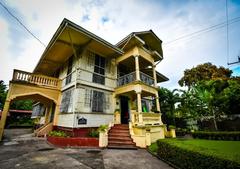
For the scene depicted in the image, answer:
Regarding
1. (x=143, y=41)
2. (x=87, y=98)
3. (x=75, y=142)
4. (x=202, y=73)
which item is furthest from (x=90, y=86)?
(x=202, y=73)

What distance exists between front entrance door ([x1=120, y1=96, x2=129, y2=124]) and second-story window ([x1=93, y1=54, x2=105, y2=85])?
2747 mm

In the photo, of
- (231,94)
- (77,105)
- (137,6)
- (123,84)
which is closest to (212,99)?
(231,94)

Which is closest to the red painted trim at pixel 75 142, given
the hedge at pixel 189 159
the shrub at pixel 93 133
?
the shrub at pixel 93 133

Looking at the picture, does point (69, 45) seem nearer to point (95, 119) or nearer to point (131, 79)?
point (131, 79)

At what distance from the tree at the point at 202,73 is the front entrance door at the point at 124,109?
55.9ft

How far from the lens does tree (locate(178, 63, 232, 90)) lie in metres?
22.0

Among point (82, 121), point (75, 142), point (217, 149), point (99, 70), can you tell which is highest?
point (99, 70)

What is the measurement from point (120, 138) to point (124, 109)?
4055mm

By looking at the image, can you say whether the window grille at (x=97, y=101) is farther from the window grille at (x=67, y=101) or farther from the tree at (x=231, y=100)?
the tree at (x=231, y=100)

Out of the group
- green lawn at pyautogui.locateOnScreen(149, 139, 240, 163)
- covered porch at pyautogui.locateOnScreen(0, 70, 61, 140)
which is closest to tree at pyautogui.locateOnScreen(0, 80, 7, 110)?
covered porch at pyautogui.locateOnScreen(0, 70, 61, 140)

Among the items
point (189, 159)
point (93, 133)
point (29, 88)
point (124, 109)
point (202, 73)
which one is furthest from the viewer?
point (202, 73)

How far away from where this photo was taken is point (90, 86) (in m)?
10.1

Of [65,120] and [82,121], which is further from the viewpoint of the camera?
[65,120]

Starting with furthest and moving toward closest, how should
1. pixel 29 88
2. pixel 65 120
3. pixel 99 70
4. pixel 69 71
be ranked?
1. pixel 69 71
2. pixel 99 70
3. pixel 29 88
4. pixel 65 120
